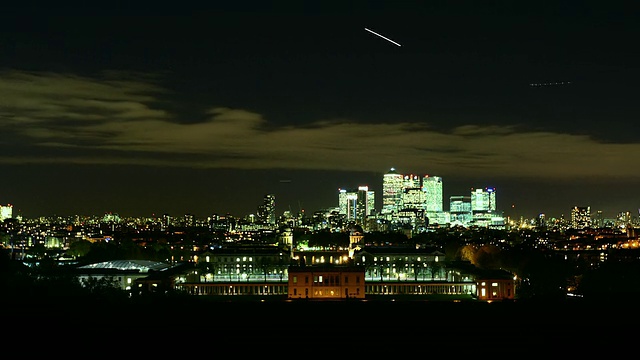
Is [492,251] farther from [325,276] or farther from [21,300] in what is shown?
[21,300]

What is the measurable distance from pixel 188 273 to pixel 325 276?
10915 mm

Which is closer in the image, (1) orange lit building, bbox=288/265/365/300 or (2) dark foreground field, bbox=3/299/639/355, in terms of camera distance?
(2) dark foreground field, bbox=3/299/639/355

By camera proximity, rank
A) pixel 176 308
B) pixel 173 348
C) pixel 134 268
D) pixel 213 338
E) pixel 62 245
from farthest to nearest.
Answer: pixel 62 245 < pixel 134 268 < pixel 176 308 < pixel 213 338 < pixel 173 348

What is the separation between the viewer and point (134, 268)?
67.8m

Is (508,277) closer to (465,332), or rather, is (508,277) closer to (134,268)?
(465,332)

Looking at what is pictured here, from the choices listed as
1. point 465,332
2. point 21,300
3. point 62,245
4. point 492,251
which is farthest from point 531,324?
point 62,245

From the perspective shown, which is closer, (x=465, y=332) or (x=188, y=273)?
(x=465, y=332)

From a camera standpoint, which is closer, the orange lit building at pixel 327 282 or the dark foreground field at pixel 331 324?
the dark foreground field at pixel 331 324

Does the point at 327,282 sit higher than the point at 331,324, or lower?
higher

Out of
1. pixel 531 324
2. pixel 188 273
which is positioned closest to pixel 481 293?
pixel 531 324

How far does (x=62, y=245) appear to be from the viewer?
13738cm

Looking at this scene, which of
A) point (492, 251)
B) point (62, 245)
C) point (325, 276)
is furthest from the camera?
point (62, 245)

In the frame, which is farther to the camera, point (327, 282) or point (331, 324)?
point (327, 282)

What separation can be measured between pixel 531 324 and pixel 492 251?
49.5m
